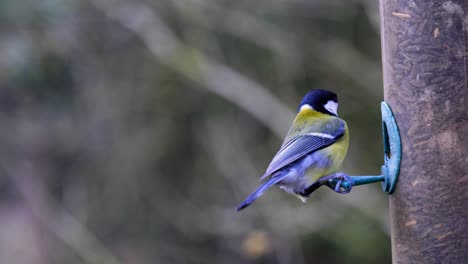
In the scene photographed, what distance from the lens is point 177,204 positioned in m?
9.53

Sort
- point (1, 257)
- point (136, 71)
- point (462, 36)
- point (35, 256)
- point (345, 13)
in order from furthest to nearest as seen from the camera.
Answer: point (1, 257) → point (35, 256) → point (136, 71) → point (345, 13) → point (462, 36)

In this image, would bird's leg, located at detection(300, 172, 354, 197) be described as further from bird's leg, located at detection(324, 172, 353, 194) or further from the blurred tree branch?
the blurred tree branch

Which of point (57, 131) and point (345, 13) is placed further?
point (57, 131)

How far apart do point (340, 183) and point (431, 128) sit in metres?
0.64

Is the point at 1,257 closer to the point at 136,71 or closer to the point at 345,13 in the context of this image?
the point at 136,71

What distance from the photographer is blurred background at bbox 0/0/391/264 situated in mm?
7750

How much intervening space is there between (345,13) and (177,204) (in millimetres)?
3661

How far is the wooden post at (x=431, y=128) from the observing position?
3.56 meters

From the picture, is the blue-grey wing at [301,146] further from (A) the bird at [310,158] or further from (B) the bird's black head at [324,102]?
(B) the bird's black head at [324,102]

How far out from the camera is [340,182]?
3.96 metres

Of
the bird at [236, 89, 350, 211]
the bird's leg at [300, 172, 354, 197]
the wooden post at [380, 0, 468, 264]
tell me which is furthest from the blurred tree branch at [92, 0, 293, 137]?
the wooden post at [380, 0, 468, 264]

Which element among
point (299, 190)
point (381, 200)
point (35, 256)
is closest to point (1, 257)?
point (35, 256)

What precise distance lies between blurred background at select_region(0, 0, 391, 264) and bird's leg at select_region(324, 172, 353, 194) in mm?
2966

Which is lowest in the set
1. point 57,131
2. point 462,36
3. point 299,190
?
point 57,131
